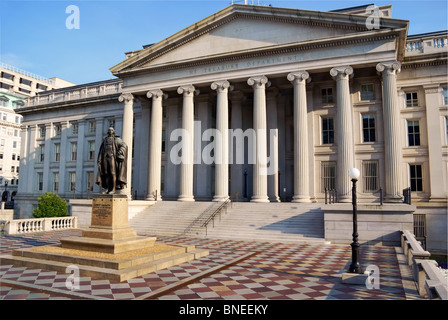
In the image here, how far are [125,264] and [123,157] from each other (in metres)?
4.45

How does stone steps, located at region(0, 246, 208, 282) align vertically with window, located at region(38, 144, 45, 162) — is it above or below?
below

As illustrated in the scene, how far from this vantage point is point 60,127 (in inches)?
1753

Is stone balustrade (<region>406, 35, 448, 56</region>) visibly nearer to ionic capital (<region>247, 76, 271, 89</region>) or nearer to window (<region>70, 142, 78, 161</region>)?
ionic capital (<region>247, 76, 271, 89</region>)

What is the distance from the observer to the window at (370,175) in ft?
89.0

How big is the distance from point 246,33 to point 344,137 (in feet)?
38.9

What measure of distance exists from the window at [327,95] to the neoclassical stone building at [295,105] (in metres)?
0.15

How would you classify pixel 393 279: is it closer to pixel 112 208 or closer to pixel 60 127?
pixel 112 208

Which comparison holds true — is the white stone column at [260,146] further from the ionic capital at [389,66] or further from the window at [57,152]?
the window at [57,152]

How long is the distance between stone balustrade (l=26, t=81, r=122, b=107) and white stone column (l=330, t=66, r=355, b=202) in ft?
83.5

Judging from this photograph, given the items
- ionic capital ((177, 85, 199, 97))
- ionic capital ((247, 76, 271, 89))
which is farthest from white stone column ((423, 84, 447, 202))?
ionic capital ((177, 85, 199, 97))

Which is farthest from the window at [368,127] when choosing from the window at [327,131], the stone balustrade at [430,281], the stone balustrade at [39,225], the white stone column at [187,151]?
the stone balustrade at [39,225]

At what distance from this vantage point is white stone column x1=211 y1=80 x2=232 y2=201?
27766mm

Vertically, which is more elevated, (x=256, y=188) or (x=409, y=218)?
(x=256, y=188)
